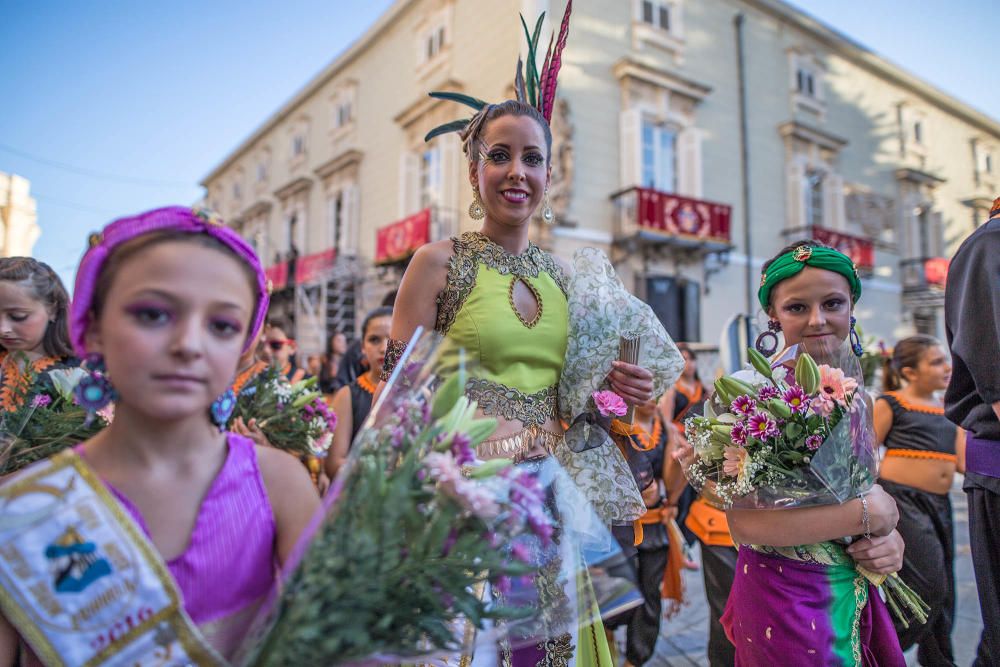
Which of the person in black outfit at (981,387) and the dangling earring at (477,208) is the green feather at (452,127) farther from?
the person in black outfit at (981,387)

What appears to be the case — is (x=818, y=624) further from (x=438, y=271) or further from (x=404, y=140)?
(x=404, y=140)

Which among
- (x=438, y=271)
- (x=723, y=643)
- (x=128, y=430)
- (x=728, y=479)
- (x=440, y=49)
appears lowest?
(x=723, y=643)

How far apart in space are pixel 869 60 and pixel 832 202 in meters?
4.92

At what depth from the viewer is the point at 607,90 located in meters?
12.7

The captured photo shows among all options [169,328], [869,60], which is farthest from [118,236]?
[869,60]

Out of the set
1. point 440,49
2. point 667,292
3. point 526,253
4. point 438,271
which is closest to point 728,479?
point 526,253

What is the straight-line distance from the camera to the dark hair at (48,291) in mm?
2338

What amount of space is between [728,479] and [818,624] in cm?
45

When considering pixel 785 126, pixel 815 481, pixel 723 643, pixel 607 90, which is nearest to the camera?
pixel 815 481

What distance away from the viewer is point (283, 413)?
255cm

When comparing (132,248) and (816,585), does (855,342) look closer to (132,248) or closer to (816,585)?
(816,585)

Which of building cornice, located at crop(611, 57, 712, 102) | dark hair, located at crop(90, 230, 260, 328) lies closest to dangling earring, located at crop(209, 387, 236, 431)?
dark hair, located at crop(90, 230, 260, 328)

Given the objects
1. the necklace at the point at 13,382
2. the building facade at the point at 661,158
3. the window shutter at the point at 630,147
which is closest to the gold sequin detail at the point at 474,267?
the necklace at the point at 13,382

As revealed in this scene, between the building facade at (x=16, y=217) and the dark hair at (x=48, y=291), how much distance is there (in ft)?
5.85
